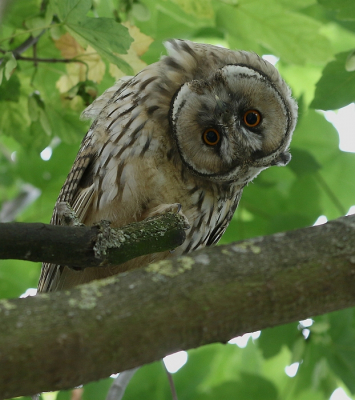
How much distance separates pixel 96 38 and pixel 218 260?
153 centimetres

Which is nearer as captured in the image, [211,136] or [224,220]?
[211,136]

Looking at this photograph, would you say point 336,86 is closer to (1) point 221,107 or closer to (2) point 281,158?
(2) point 281,158

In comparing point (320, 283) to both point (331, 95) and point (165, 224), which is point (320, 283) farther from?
point (331, 95)

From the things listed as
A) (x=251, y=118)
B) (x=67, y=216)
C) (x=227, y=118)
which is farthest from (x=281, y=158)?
(x=67, y=216)

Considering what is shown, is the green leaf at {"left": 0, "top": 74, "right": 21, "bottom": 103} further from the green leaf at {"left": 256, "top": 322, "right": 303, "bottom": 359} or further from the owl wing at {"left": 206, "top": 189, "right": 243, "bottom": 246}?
the green leaf at {"left": 256, "top": 322, "right": 303, "bottom": 359}

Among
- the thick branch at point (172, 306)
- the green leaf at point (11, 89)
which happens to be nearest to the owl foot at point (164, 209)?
the thick branch at point (172, 306)

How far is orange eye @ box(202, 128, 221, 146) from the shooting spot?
10.2 ft

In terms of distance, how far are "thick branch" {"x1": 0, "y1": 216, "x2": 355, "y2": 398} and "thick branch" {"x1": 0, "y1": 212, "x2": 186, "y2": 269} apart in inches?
9.6

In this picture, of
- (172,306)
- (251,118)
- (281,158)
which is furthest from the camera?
(281,158)

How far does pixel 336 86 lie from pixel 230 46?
1000mm

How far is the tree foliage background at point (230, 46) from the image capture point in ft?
9.89

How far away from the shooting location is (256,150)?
3.10 m

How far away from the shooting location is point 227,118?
303 cm

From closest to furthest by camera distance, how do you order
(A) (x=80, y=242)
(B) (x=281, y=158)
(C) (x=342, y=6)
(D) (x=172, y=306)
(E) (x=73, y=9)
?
(D) (x=172, y=306)
(A) (x=80, y=242)
(E) (x=73, y=9)
(C) (x=342, y=6)
(B) (x=281, y=158)
